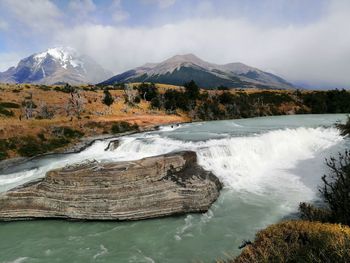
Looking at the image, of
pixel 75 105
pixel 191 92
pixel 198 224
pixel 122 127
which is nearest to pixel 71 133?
pixel 122 127

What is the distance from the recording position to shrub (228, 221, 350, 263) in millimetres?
9617

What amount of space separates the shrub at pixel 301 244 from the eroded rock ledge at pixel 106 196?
10297 mm

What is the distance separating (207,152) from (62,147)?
23.0 metres

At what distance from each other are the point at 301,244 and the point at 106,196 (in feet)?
46.5

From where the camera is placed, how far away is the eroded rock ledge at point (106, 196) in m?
22.3

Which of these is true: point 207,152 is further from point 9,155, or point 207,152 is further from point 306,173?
point 9,155

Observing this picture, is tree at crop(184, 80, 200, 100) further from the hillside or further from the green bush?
the green bush

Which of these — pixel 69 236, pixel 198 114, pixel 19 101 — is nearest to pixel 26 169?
pixel 69 236

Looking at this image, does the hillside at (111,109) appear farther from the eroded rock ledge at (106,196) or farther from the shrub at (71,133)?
the eroded rock ledge at (106,196)

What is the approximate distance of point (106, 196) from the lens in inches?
887

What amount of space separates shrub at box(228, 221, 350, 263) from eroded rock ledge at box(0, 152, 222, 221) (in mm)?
10297

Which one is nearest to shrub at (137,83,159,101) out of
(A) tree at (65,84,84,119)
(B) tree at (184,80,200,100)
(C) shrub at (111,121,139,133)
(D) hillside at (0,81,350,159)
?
(D) hillside at (0,81,350,159)

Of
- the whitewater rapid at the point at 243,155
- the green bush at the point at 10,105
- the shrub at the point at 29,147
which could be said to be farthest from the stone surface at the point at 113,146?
the green bush at the point at 10,105

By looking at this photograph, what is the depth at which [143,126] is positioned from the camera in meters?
62.4
